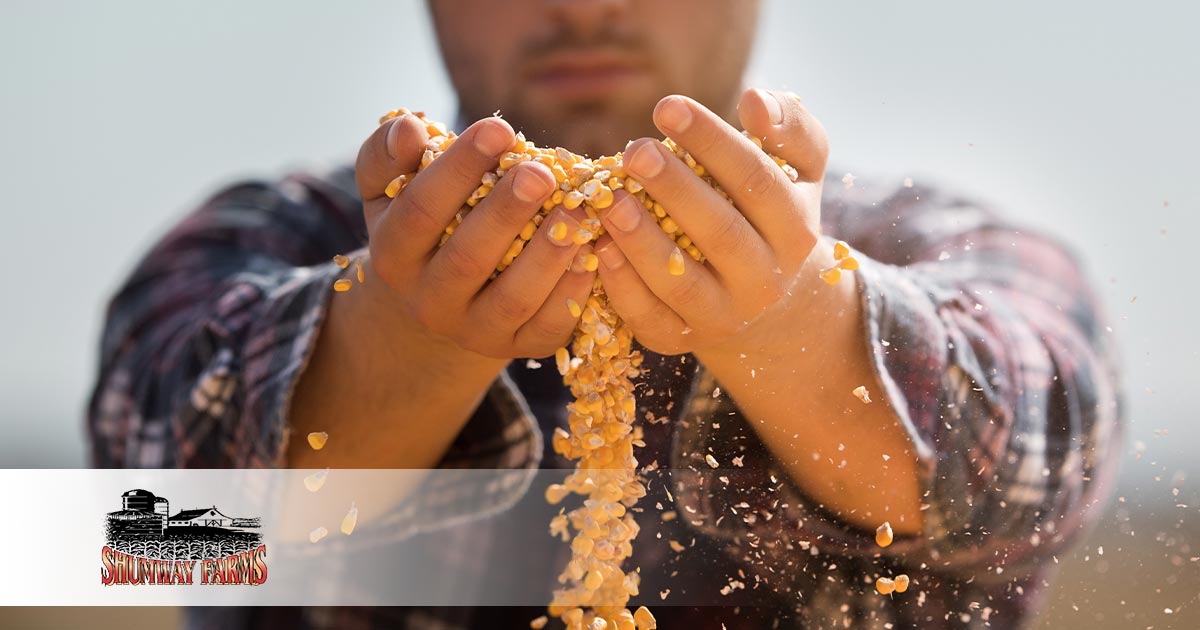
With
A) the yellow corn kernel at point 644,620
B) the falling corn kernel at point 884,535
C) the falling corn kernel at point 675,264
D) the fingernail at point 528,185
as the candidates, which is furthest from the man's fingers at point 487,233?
the falling corn kernel at point 884,535

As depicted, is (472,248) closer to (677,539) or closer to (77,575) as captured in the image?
(677,539)

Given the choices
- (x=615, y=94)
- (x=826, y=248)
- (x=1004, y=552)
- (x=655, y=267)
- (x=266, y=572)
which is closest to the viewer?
(x=655, y=267)

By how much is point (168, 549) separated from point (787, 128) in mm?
836

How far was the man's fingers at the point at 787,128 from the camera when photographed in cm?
71

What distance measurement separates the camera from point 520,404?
1.00 metres

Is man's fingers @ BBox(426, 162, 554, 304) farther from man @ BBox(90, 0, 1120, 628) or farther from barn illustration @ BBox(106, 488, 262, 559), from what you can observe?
barn illustration @ BBox(106, 488, 262, 559)

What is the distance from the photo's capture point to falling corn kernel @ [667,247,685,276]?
666 millimetres

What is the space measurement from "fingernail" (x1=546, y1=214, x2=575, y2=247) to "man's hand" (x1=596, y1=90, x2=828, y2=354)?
0.03 m

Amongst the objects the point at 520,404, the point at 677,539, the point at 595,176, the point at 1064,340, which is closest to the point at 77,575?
the point at 520,404

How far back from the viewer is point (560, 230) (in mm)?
655

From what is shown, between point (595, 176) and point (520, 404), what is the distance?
378mm

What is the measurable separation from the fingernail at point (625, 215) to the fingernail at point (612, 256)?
0.02 m

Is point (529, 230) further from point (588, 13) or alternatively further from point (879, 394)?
point (588, 13)

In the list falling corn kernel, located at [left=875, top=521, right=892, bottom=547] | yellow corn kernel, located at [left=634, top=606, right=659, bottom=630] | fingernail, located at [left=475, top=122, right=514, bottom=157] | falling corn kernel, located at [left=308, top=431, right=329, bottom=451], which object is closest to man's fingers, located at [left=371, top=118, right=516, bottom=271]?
fingernail, located at [left=475, top=122, right=514, bottom=157]
